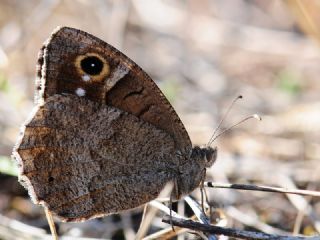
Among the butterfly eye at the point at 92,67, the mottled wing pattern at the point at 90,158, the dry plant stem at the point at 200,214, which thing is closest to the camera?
the dry plant stem at the point at 200,214

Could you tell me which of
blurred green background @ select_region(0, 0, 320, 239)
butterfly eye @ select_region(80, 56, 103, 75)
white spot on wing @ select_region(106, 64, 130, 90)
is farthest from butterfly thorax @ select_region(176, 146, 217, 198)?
butterfly eye @ select_region(80, 56, 103, 75)

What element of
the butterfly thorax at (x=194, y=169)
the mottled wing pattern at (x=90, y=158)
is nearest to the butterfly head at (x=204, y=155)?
the butterfly thorax at (x=194, y=169)

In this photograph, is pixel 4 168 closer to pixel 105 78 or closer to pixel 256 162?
pixel 105 78

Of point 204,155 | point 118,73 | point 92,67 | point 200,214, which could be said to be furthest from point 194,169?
point 92,67

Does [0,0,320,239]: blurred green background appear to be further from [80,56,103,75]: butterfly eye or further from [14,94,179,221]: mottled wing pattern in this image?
[80,56,103,75]: butterfly eye

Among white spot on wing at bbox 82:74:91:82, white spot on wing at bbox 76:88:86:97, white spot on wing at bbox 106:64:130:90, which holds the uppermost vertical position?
white spot on wing at bbox 106:64:130:90

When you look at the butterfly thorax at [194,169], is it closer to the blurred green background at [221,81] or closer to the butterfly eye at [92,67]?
the blurred green background at [221,81]

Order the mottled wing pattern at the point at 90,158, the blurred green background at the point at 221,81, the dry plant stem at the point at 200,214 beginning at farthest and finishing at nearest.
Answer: the blurred green background at the point at 221,81
the mottled wing pattern at the point at 90,158
the dry plant stem at the point at 200,214

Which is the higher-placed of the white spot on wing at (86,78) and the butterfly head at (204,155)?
the white spot on wing at (86,78)

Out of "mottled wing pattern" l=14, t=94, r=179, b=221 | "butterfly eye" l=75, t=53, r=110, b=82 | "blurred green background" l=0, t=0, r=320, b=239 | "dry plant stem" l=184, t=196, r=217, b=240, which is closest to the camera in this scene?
"dry plant stem" l=184, t=196, r=217, b=240
